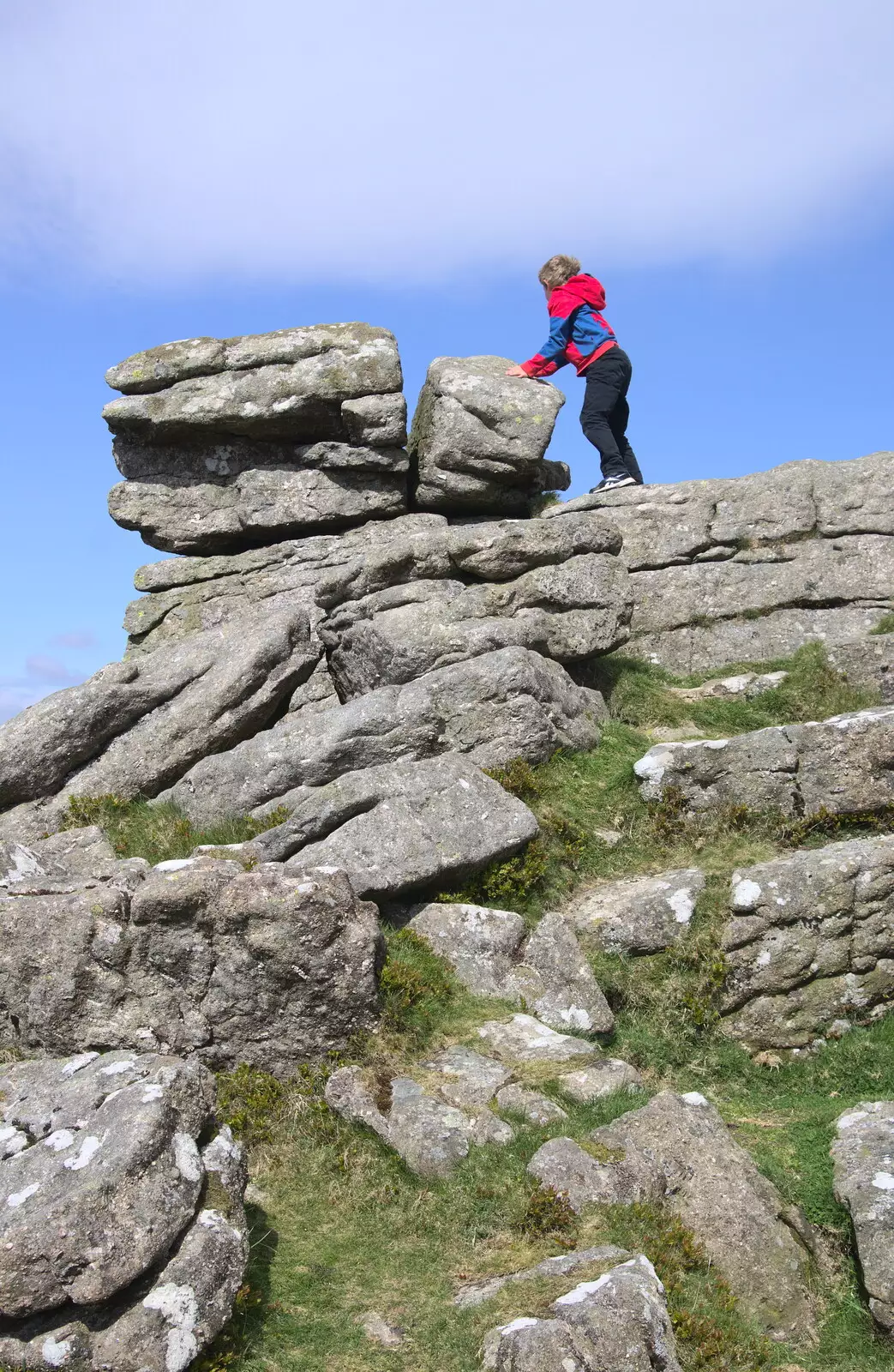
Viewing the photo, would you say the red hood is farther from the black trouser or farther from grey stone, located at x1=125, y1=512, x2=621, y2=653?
grey stone, located at x1=125, y1=512, x2=621, y2=653

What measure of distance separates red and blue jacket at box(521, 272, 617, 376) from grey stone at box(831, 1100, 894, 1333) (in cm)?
1853

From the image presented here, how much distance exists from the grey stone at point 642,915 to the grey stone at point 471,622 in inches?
233

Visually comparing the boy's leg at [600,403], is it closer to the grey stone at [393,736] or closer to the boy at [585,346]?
the boy at [585,346]

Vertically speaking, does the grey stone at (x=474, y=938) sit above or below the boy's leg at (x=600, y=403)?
below

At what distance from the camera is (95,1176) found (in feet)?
32.0

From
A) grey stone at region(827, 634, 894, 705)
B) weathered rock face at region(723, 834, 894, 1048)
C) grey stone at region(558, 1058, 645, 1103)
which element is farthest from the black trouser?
grey stone at region(558, 1058, 645, 1103)

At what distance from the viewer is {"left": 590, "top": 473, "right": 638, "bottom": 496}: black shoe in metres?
27.3

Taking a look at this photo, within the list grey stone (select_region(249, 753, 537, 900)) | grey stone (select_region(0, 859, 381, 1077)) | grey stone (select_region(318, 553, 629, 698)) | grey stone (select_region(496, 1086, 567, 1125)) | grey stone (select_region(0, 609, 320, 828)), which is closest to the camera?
grey stone (select_region(496, 1086, 567, 1125))

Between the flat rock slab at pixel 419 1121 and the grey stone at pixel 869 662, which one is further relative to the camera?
the grey stone at pixel 869 662

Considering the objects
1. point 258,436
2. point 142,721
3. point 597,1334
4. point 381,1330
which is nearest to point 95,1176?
point 381,1330

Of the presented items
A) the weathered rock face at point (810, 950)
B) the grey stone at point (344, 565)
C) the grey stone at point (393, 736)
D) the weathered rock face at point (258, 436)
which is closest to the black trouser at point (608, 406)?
the grey stone at point (344, 565)

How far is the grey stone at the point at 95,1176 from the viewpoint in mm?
9266

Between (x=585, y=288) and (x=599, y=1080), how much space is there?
19.1 m

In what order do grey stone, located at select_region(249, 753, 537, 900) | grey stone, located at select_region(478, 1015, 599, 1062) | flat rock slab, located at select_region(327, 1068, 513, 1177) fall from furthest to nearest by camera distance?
grey stone, located at select_region(249, 753, 537, 900)
grey stone, located at select_region(478, 1015, 599, 1062)
flat rock slab, located at select_region(327, 1068, 513, 1177)
